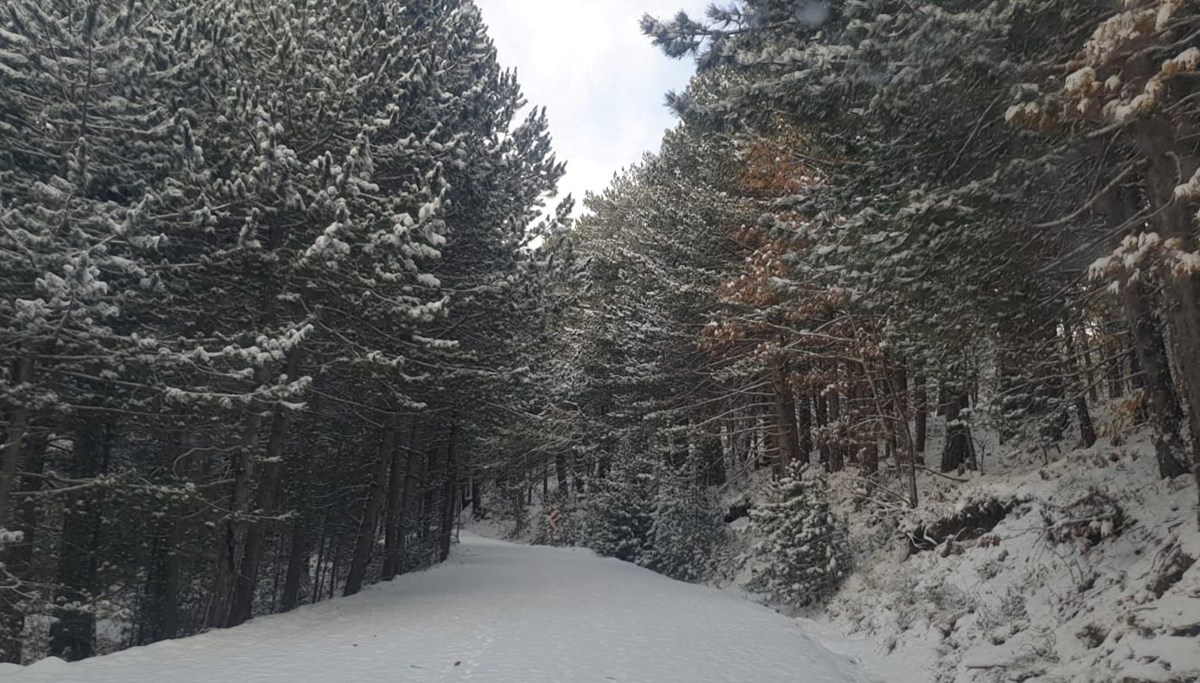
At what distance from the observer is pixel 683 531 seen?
20875 mm

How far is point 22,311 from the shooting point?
7641mm

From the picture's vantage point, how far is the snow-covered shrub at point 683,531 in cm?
1998

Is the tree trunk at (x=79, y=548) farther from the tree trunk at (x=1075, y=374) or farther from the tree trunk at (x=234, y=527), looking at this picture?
the tree trunk at (x=1075, y=374)

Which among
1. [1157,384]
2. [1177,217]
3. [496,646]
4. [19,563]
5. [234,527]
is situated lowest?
[496,646]

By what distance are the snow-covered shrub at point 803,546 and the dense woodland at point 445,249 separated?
0.07 meters

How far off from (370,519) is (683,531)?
9665mm

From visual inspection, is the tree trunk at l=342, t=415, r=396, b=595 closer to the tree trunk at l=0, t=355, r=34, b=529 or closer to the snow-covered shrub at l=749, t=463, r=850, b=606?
the tree trunk at l=0, t=355, r=34, b=529

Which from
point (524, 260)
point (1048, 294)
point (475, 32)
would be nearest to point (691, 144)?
point (475, 32)

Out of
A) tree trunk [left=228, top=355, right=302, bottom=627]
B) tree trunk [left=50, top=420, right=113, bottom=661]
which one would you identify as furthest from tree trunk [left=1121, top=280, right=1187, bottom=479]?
tree trunk [left=50, top=420, right=113, bottom=661]

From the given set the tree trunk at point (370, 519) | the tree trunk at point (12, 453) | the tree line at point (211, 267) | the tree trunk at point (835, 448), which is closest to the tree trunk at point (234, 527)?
the tree line at point (211, 267)

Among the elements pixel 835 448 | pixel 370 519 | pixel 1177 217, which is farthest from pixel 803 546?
pixel 370 519

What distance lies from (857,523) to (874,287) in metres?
9.55

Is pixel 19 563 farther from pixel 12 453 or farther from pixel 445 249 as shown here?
pixel 445 249

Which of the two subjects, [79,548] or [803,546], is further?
[803,546]
